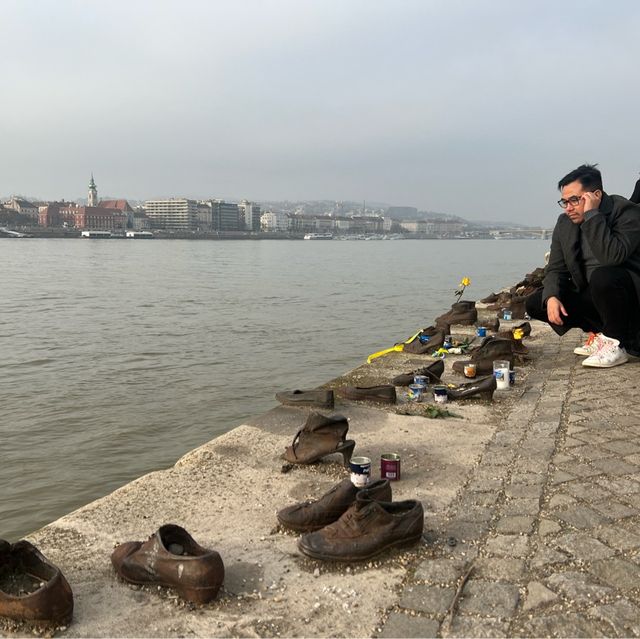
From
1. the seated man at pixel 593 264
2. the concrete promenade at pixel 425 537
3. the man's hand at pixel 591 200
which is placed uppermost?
the man's hand at pixel 591 200

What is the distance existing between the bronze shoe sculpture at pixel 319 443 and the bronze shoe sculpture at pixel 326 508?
2.48 feet

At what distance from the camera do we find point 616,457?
13.0 feet

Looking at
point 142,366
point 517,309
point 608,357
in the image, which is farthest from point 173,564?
point 517,309

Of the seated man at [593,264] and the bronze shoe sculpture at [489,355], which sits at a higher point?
→ the seated man at [593,264]

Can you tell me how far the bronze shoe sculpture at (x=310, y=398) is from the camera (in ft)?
17.4

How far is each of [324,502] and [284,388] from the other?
5779mm

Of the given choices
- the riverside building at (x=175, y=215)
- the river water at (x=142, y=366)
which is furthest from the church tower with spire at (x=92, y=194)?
the river water at (x=142, y=366)

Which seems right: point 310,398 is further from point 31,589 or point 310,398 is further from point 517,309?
point 517,309

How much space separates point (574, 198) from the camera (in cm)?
502

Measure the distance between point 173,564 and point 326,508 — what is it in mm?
855

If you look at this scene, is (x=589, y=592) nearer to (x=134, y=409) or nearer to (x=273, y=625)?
(x=273, y=625)

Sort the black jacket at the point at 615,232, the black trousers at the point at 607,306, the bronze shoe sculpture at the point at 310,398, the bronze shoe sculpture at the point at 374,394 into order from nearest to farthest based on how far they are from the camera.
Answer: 1. the black jacket at the point at 615,232
2. the black trousers at the point at 607,306
3. the bronze shoe sculpture at the point at 310,398
4. the bronze shoe sculpture at the point at 374,394

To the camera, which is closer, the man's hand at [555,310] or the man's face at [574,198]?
the man's face at [574,198]

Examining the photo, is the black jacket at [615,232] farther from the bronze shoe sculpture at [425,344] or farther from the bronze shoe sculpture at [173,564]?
→ the bronze shoe sculpture at [173,564]
